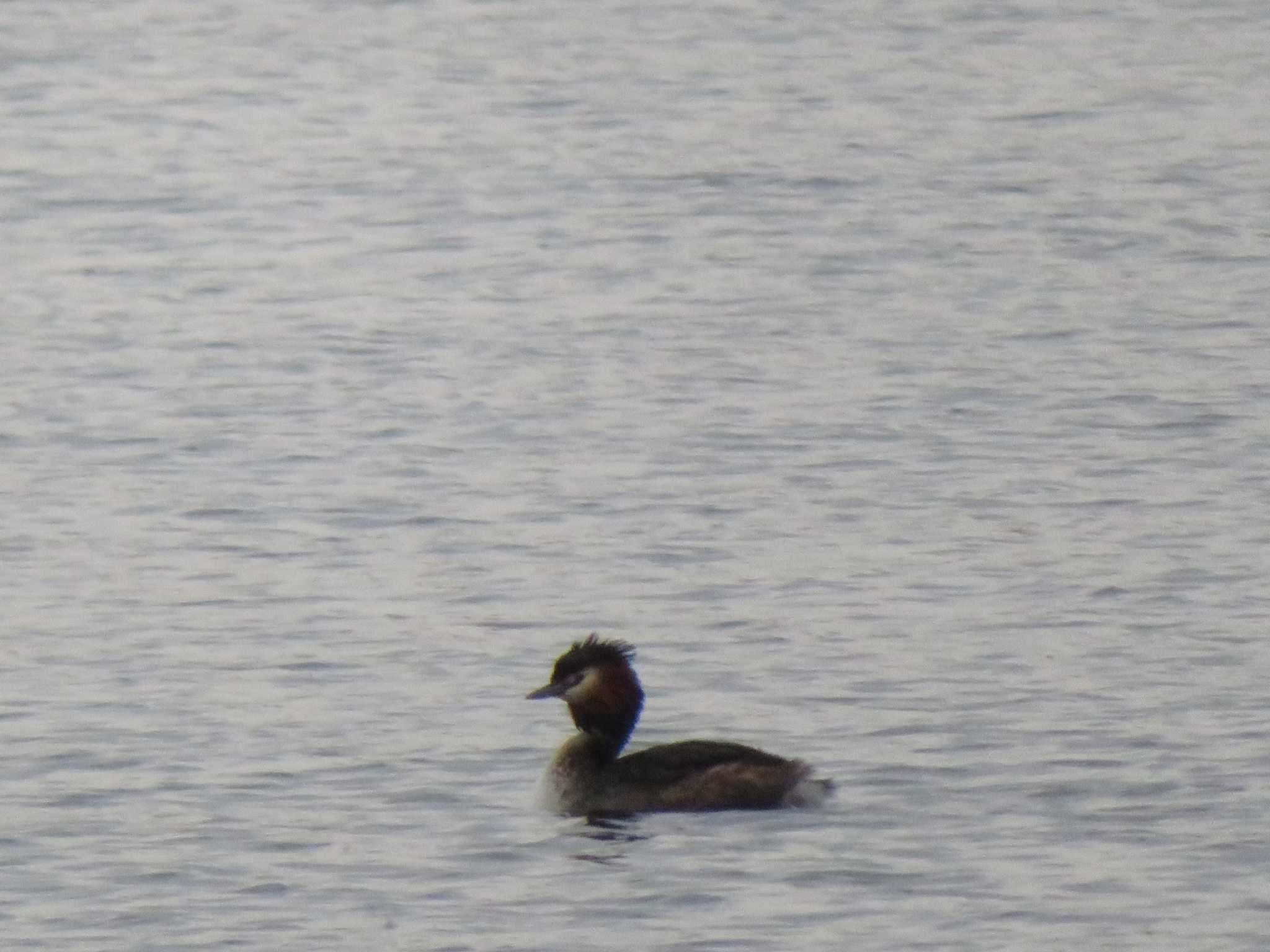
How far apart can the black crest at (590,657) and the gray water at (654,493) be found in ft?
1.61

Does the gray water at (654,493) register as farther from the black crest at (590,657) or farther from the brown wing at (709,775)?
the black crest at (590,657)

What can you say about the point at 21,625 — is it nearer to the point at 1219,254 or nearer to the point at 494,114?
the point at 1219,254

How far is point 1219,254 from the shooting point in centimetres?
2545

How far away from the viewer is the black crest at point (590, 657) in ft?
43.3

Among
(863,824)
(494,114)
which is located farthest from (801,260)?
(863,824)

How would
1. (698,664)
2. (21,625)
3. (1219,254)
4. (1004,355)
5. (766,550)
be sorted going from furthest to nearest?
(1219,254) → (1004,355) → (766,550) → (21,625) → (698,664)

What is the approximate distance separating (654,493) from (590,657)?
5191 millimetres

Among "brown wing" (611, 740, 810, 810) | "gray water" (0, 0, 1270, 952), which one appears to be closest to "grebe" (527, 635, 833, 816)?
"brown wing" (611, 740, 810, 810)

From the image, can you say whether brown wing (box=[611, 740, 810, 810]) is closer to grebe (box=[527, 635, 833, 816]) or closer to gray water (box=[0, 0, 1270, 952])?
grebe (box=[527, 635, 833, 816])

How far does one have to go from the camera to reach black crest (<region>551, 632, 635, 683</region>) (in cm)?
1319

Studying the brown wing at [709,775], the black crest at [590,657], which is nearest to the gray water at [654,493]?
the brown wing at [709,775]

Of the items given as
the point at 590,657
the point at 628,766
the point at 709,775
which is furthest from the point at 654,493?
the point at 709,775

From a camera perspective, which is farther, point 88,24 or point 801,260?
point 88,24

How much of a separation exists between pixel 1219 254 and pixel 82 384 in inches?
336
